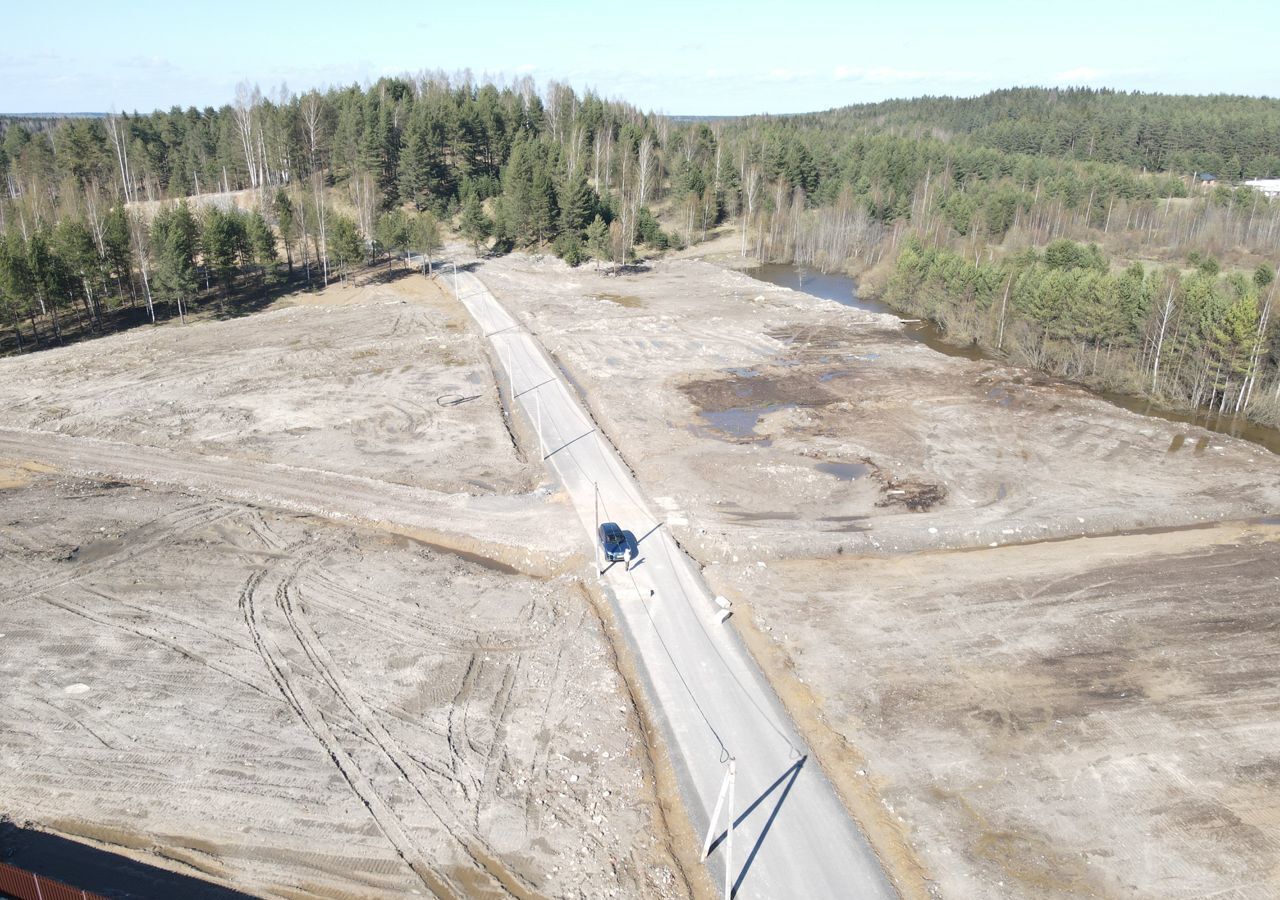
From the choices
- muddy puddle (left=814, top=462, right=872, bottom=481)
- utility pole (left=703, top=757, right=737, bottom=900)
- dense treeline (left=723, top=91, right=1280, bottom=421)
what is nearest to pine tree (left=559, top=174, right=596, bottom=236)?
dense treeline (left=723, top=91, right=1280, bottom=421)

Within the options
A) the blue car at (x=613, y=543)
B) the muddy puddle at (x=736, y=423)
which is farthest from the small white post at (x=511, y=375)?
the blue car at (x=613, y=543)

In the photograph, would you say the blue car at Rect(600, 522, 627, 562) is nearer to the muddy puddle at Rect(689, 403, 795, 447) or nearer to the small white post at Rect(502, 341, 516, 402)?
the muddy puddle at Rect(689, 403, 795, 447)

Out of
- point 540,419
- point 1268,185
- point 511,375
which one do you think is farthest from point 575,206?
point 1268,185

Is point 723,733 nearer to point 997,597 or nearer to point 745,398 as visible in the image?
point 997,597

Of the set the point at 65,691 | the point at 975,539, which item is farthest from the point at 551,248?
the point at 65,691

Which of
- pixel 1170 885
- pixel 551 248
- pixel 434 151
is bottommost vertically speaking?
pixel 1170 885

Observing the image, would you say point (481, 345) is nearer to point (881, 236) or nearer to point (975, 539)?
point (975, 539)
